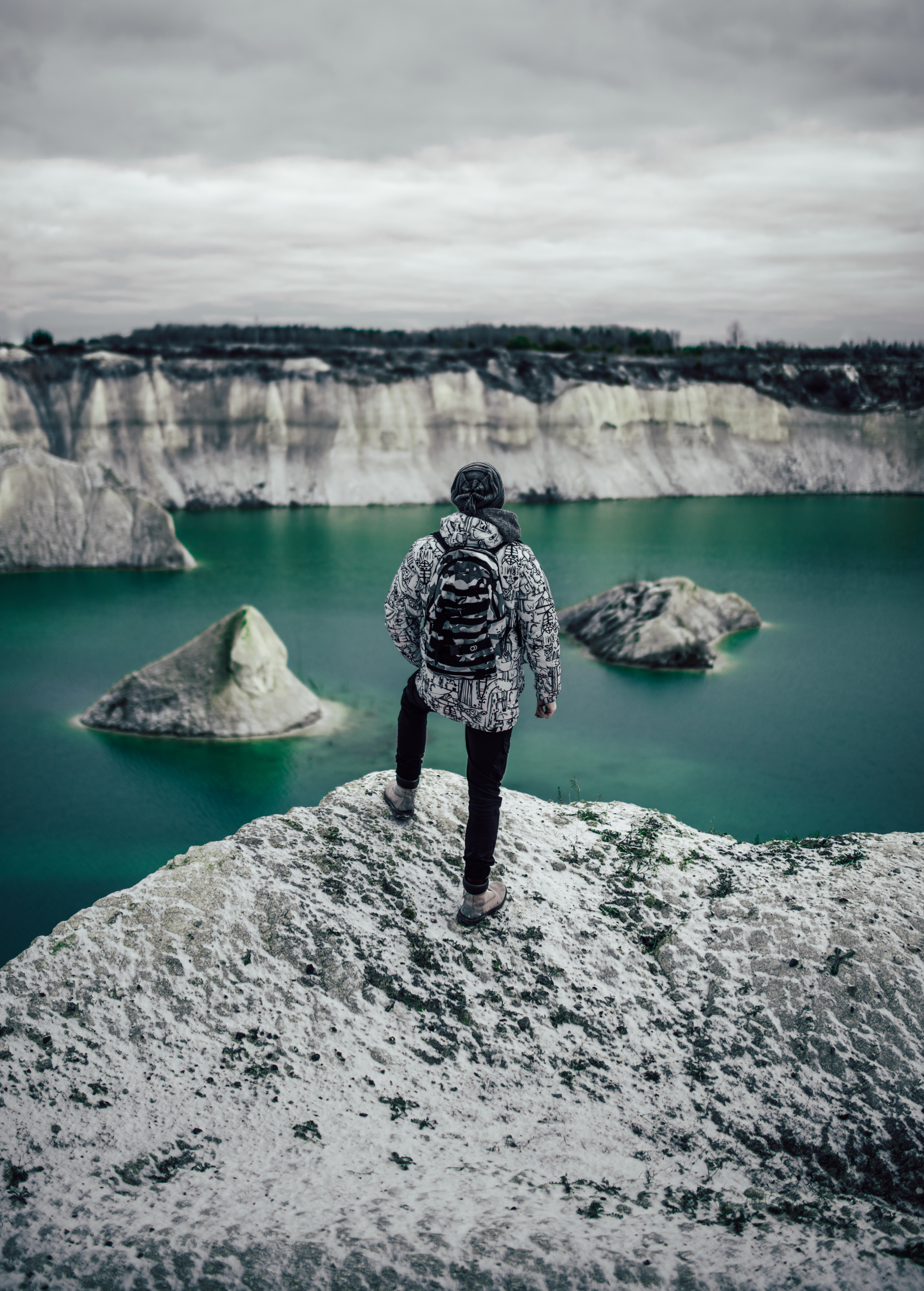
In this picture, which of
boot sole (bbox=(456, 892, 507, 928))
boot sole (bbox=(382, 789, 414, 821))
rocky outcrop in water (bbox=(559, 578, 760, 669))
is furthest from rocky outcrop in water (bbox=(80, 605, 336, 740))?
boot sole (bbox=(456, 892, 507, 928))

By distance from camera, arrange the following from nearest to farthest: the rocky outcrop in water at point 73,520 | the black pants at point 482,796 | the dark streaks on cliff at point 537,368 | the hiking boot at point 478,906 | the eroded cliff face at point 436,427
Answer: the black pants at point 482,796
the hiking boot at point 478,906
the rocky outcrop in water at point 73,520
the eroded cliff face at point 436,427
the dark streaks on cliff at point 537,368

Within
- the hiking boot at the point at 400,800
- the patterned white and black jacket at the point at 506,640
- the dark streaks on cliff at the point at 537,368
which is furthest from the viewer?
the dark streaks on cliff at the point at 537,368

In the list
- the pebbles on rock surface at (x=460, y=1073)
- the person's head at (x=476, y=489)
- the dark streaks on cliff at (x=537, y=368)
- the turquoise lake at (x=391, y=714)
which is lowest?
the turquoise lake at (x=391, y=714)

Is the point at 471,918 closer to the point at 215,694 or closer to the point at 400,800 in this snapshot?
the point at 400,800

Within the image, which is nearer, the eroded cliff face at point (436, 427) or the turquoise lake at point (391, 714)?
the turquoise lake at point (391, 714)

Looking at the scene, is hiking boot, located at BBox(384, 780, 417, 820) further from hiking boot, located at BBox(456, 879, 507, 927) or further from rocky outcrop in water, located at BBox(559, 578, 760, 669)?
rocky outcrop in water, located at BBox(559, 578, 760, 669)

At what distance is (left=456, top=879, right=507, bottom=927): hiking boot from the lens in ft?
16.9

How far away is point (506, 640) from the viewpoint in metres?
4.84

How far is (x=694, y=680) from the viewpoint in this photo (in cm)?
1930

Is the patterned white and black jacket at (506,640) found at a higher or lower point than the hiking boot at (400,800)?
higher

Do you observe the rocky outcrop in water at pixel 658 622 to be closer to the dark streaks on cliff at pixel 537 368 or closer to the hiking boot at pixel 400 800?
the hiking boot at pixel 400 800

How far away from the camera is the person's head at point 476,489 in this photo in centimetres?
480

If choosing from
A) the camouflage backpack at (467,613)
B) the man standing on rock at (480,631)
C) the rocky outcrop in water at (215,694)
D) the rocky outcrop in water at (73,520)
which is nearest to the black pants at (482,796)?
the man standing on rock at (480,631)

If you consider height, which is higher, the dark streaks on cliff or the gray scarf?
the dark streaks on cliff
